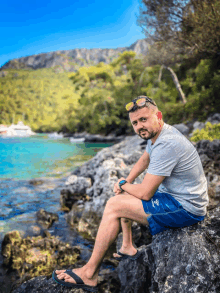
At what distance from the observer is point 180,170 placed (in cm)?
196

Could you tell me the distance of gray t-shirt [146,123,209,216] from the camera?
1905 mm

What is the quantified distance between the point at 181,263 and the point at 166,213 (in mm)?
466

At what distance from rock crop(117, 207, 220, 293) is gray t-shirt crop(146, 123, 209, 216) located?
228 mm

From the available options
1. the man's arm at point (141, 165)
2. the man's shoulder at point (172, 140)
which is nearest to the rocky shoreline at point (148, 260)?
the man's arm at point (141, 165)

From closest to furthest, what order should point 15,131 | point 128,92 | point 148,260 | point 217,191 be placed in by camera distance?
point 148,260 → point 217,191 → point 128,92 → point 15,131

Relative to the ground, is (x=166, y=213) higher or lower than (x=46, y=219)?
higher

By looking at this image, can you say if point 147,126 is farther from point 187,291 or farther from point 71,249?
point 71,249

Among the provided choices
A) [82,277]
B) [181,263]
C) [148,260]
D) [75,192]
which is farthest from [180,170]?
[75,192]

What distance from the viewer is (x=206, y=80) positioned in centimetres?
1560

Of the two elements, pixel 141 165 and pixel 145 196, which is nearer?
pixel 145 196

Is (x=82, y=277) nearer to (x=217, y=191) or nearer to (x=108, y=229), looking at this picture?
(x=108, y=229)

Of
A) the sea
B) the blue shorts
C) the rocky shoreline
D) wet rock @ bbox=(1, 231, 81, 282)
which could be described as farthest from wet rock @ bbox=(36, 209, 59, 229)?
the blue shorts

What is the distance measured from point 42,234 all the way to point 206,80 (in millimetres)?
15689

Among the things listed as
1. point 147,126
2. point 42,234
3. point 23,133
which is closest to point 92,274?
point 147,126
